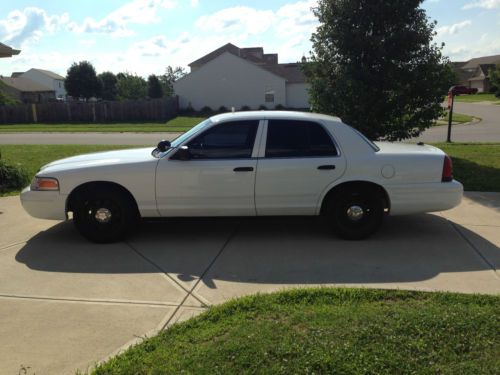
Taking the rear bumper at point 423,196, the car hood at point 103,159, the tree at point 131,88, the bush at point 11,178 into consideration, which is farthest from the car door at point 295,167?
the tree at point 131,88

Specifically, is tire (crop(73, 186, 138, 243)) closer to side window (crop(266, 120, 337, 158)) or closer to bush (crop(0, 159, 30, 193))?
side window (crop(266, 120, 337, 158))

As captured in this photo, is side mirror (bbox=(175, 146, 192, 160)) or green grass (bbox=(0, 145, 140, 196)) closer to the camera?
side mirror (bbox=(175, 146, 192, 160))

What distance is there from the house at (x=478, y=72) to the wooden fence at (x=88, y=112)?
196 feet

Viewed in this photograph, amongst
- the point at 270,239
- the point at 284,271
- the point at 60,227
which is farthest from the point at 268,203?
the point at 60,227

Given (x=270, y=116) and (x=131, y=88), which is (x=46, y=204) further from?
(x=131, y=88)

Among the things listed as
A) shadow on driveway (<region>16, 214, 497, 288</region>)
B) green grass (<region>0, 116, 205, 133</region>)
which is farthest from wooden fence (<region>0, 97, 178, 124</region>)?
shadow on driveway (<region>16, 214, 497, 288</region>)

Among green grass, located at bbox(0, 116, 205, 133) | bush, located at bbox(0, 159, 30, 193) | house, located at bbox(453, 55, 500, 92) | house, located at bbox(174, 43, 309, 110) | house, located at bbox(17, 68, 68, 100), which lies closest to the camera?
bush, located at bbox(0, 159, 30, 193)

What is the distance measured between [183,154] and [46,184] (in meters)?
1.66

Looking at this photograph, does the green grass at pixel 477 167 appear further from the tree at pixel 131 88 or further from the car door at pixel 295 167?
the tree at pixel 131 88

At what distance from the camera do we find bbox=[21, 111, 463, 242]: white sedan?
5.68m

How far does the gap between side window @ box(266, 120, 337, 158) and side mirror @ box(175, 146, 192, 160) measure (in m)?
0.91

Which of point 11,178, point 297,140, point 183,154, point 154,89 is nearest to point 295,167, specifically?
point 297,140

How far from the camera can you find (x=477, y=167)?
1065 cm

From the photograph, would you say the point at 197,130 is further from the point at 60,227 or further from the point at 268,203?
the point at 60,227
